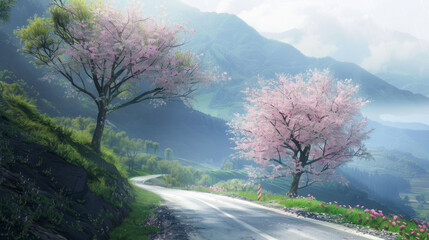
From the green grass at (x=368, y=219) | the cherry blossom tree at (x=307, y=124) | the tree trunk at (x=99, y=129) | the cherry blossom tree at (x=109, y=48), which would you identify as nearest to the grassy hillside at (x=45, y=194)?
the tree trunk at (x=99, y=129)

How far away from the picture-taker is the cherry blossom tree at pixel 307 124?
2064cm

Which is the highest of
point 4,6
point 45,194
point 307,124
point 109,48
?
point 4,6

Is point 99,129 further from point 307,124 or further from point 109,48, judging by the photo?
point 307,124

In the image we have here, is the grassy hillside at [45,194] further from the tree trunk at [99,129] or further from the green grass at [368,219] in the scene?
the green grass at [368,219]

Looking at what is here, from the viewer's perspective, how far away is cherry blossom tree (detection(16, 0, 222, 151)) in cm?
1526

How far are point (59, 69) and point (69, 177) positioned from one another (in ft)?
39.8

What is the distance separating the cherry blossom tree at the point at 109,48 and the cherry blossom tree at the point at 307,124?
662cm

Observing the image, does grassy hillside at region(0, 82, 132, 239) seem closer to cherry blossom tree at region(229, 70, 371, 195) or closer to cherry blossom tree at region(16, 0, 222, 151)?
cherry blossom tree at region(16, 0, 222, 151)

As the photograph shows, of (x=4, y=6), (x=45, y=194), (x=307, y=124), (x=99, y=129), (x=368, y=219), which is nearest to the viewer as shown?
(x=45, y=194)

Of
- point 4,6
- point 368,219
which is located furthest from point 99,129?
point 368,219

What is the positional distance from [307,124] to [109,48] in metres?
15.0

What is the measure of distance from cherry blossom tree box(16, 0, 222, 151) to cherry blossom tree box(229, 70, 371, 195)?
662 cm

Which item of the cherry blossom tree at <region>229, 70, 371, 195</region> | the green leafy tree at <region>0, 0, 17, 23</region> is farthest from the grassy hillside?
the cherry blossom tree at <region>229, 70, 371, 195</region>

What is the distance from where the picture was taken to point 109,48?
15117 mm
